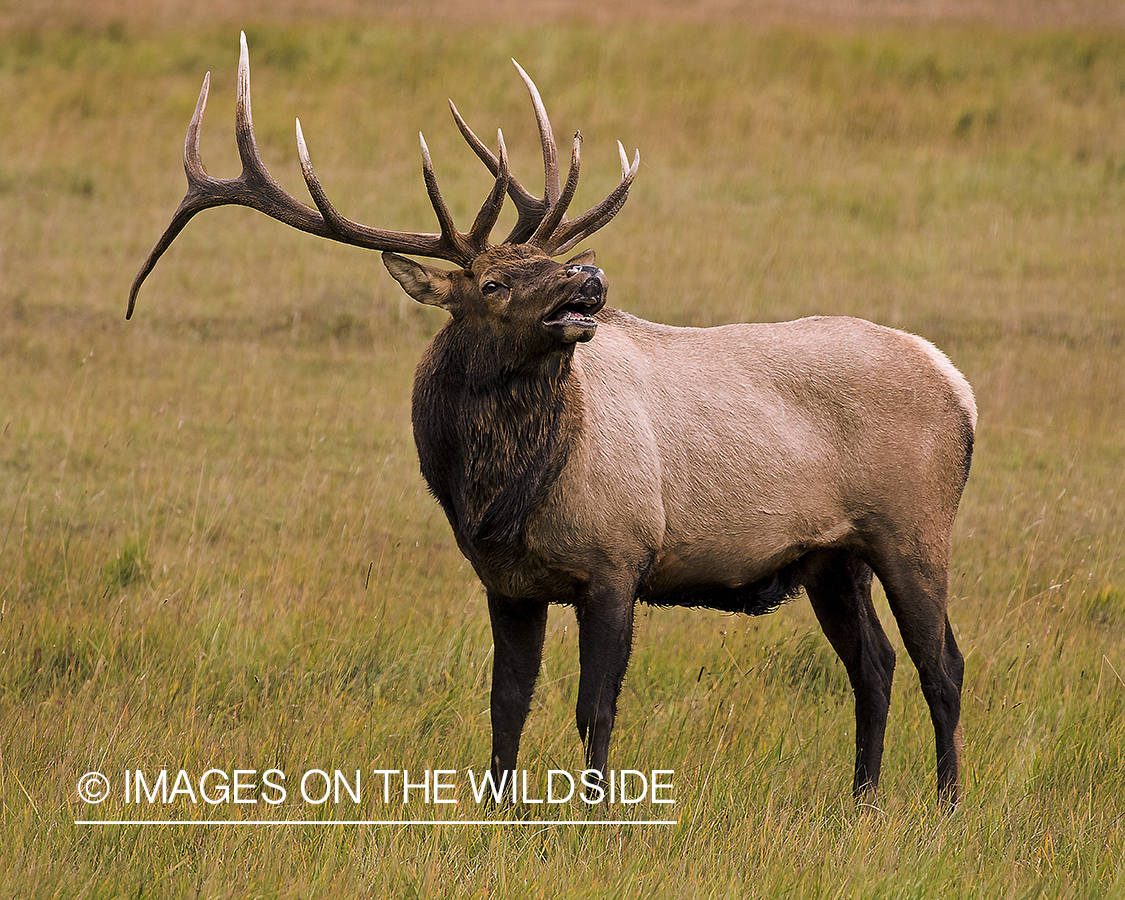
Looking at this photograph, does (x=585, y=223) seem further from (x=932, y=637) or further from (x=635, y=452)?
(x=932, y=637)

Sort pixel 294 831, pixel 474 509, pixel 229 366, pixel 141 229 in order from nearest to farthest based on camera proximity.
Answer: pixel 294 831 → pixel 474 509 → pixel 229 366 → pixel 141 229

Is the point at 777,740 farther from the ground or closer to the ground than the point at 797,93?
closer to the ground

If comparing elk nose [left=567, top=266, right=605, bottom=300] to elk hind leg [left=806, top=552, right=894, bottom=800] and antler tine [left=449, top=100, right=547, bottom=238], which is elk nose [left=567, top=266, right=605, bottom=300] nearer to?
antler tine [left=449, top=100, right=547, bottom=238]

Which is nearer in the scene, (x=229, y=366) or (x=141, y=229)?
(x=229, y=366)

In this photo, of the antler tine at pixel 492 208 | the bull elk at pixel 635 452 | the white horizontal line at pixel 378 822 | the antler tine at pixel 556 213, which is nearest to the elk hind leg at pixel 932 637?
the bull elk at pixel 635 452

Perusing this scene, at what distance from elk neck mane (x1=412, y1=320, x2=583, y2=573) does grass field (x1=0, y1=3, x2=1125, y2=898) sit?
868 millimetres

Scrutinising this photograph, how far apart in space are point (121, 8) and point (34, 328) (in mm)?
11507

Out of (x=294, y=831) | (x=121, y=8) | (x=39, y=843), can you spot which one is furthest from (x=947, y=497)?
(x=121, y=8)

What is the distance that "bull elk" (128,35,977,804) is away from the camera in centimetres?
412

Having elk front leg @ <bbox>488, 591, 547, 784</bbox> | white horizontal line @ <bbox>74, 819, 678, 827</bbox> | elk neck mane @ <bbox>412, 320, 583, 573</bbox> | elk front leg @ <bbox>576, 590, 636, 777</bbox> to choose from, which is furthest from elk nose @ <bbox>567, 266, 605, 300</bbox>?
white horizontal line @ <bbox>74, 819, 678, 827</bbox>

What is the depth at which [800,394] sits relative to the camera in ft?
15.5

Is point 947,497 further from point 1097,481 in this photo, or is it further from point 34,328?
point 34,328

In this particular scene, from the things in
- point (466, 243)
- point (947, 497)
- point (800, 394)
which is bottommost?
point (947, 497)

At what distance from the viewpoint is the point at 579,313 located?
13.0ft
